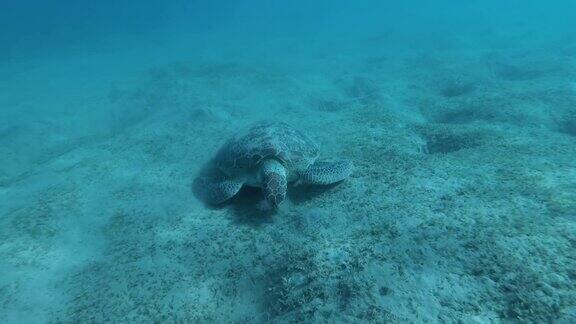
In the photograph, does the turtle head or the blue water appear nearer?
the blue water

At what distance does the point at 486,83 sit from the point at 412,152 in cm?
649

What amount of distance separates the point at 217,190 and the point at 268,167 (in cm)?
91

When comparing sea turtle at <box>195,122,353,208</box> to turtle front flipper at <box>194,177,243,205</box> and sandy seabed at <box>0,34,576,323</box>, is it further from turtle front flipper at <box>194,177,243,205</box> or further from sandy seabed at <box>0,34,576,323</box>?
sandy seabed at <box>0,34,576,323</box>

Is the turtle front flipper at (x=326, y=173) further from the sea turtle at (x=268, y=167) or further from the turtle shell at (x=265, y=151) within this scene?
the turtle shell at (x=265, y=151)

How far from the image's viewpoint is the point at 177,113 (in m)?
10.5

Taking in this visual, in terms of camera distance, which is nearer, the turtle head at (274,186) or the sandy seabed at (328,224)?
the sandy seabed at (328,224)

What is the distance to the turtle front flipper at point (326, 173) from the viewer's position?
208 inches

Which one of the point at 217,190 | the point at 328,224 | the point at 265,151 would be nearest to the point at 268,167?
the point at 265,151

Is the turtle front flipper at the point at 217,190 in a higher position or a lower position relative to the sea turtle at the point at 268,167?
lower

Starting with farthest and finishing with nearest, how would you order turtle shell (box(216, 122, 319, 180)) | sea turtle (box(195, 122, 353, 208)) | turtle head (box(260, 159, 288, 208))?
turtle shell (box(216, 122, 319, 180))
sea turtle (box(195, 122, 353, 208))
turtle head (box(260, 159, 288, 208))

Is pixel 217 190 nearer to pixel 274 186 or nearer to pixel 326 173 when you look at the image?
pixel 274 186

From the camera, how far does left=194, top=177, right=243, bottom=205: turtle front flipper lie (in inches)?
205

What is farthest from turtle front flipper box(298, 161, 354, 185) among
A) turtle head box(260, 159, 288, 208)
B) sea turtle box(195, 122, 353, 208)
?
turtle head box(260, 159, 288, 208)

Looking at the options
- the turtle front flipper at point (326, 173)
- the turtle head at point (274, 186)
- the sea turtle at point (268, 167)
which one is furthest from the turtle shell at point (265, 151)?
the turtle head at point (274, 186)
